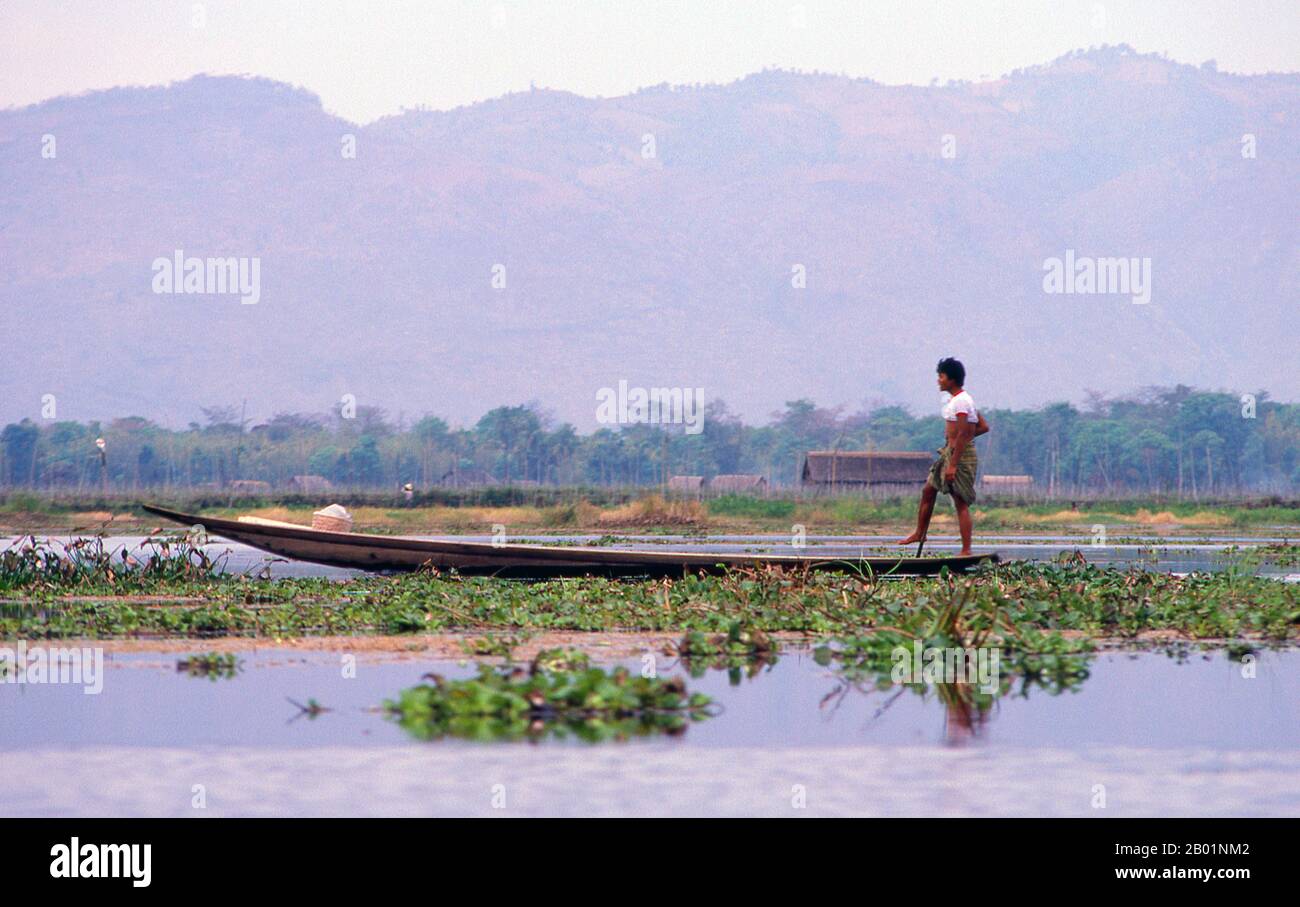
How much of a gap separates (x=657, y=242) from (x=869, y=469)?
84998 millimetres

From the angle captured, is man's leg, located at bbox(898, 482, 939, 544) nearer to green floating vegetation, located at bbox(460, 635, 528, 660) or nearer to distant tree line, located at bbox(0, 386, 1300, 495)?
green floating vegetation, located at bbox(460, 635, 528, 660)

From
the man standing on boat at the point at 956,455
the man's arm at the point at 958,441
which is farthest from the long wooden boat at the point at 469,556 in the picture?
the man's arm at the point at 958,441

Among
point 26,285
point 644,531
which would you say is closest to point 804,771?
point 644,531

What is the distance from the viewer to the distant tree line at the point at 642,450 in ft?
300

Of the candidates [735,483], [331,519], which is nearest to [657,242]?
[735,483]

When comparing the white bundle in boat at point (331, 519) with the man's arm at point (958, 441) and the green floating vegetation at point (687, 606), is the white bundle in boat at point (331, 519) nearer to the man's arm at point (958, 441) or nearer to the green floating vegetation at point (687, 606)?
the green floating vegetation at point (687, 606)

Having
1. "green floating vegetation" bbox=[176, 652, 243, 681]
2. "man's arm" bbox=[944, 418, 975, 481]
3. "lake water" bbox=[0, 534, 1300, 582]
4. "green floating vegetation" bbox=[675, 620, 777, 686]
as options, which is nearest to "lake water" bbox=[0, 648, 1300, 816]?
"green floating vegetation" bbox=[176, 652, 243, 681]

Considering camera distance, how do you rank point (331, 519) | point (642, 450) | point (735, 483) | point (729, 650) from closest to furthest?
point (729, 650)
point (331, 519)
point (735, 483)
point (642, 450)

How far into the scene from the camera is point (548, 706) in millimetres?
7906

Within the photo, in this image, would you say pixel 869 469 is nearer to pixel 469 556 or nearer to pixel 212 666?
pixel 469 556

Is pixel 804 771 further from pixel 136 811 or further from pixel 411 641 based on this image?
pixel 411 641

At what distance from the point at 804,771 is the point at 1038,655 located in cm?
337

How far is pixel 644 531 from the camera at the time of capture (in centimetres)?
4131

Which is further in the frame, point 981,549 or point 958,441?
point 981,549
